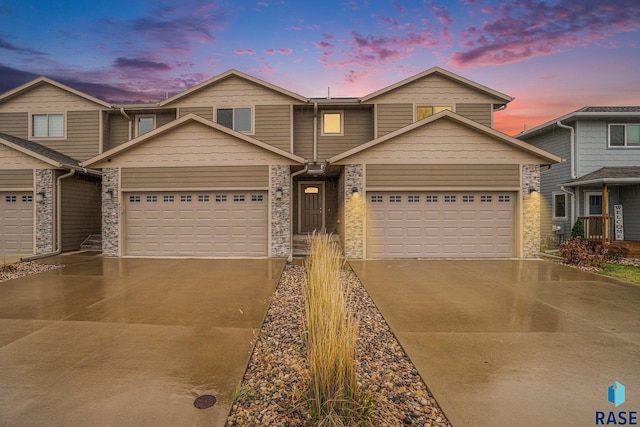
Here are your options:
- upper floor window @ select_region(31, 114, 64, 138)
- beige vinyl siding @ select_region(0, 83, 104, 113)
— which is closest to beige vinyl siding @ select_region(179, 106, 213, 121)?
beige vinyl siding @ select_region(0, 83, 104, 113)

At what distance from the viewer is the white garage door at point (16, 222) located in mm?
10891

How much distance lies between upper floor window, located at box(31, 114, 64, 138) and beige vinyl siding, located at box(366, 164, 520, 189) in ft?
43.8

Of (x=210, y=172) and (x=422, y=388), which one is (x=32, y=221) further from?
(x=422, y=388)

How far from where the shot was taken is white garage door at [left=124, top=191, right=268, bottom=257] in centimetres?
1037

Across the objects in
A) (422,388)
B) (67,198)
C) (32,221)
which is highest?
(67,198)

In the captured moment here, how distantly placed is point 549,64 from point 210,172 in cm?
1410

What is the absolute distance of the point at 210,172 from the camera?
10.3 meters

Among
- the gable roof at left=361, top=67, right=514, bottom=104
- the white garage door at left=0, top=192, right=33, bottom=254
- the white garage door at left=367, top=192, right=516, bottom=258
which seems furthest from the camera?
the gable roof at left=361, top=67, right=514, bottom=104

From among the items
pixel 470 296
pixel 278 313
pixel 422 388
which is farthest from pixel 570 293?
pixel 278 313

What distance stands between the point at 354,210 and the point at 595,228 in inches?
385

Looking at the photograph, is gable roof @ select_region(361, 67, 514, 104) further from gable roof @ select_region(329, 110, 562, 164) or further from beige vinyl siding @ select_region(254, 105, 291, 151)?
gable roof @ select_region(329, 110, 562, 164)

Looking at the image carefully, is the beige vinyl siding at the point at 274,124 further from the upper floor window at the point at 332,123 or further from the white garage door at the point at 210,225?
the white garage door at the point at 210,225

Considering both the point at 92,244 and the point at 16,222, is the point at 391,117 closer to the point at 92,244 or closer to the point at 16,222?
the point at 92,244

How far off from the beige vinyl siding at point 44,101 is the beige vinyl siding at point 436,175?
40.3 feet
